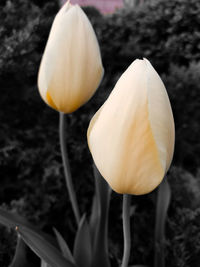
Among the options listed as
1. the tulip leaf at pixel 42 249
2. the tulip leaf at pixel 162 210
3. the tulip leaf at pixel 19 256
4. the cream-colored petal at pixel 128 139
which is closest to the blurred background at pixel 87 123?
the tulip leaf at pixel 162 210

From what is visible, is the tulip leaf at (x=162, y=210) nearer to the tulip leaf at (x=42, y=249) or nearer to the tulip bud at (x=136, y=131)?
the tulip leaf at (x=42, y=249)

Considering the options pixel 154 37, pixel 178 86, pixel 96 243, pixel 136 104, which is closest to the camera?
pixel 136 104

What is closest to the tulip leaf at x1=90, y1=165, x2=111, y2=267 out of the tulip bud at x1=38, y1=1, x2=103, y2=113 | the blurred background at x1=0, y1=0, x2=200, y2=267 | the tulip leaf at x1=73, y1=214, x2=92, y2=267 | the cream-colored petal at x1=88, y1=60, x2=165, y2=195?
the tulip leaf at x1=73, y1=214, x2=92, y2=267

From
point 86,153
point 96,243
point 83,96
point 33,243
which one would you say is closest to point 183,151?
point 86,153

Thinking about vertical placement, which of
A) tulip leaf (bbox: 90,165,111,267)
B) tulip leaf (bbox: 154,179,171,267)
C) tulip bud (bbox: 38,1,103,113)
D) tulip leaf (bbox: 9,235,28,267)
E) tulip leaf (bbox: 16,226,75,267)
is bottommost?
tulip leaf (bbox: 154,179,171,267)

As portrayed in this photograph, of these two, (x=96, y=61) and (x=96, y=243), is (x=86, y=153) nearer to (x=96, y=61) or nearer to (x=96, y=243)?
(x=96, y=243)

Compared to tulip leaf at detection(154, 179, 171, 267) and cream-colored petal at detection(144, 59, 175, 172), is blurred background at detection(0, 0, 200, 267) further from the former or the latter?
cream-colored petal at detection(144, 59, 175, 172)
